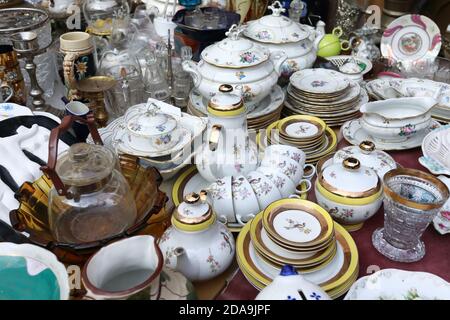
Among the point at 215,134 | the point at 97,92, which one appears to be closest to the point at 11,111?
the point at 97,92

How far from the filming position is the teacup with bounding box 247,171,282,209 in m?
0.87

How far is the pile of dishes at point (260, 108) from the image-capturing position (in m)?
1.18

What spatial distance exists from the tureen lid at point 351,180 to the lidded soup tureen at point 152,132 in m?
0.34

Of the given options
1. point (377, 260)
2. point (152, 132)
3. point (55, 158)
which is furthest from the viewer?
point (152, 132)

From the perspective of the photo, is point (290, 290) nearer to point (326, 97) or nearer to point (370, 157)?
point (370, 157)

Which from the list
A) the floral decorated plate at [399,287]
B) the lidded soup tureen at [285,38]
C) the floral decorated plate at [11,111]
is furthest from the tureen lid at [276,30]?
the floral decorated plate at [399,287]

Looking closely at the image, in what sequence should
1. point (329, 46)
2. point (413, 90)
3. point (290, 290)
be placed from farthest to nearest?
point (329, 46), point (413, 90), point (290, 290)

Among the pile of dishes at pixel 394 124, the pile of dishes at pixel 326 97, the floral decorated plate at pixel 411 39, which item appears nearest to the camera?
the pile of dishes at pixel 394 124

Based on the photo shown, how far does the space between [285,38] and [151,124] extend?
58cm

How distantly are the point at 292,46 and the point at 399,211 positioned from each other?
0.72m

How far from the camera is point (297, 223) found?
0.79 m

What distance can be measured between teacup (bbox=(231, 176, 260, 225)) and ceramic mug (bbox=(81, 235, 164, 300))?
24 centimetres

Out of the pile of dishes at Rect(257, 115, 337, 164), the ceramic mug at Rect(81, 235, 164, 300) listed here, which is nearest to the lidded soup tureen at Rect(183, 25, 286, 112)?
the pile of dishes at Rect(257, 115, 337, 164)

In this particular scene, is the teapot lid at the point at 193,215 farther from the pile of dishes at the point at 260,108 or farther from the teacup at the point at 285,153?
the pile of dishes at the point at 260,108
